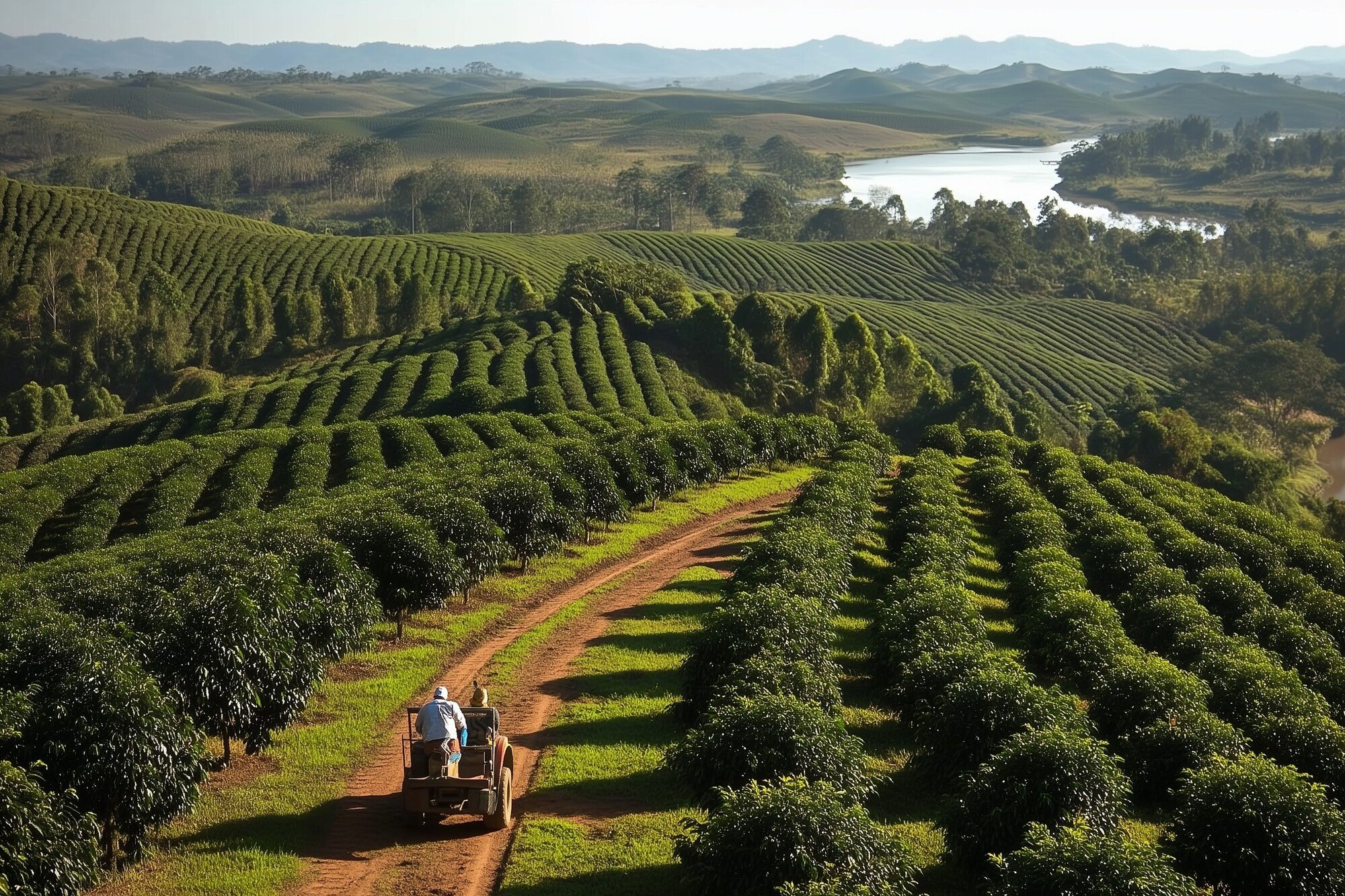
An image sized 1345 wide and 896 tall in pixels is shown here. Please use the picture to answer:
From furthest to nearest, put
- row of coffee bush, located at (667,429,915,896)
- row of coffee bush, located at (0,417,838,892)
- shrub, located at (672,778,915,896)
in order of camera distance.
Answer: row of coffee bush, located at (0,417,838,892), row of coffee bush, located at (667,429,915,896), shrub, located at (672,778,915,896)

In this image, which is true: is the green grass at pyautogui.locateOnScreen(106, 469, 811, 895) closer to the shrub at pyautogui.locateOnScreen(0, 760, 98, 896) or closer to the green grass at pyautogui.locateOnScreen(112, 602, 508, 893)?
the green grass at pyautogui.locateOnScreen(112, 602, 508, 893)

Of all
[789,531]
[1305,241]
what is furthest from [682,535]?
[1305,241]

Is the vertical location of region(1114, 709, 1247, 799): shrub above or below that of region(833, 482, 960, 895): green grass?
above

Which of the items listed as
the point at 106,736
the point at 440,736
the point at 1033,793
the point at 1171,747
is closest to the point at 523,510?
the point at 440,736

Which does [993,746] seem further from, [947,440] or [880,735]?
[947,440]

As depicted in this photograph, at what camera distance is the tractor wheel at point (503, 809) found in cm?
1802

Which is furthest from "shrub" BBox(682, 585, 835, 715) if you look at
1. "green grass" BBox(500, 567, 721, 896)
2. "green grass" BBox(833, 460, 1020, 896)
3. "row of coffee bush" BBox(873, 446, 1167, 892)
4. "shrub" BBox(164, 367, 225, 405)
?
"shrub" BBox(164, 367, 225, 405)

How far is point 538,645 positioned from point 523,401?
38951 mm

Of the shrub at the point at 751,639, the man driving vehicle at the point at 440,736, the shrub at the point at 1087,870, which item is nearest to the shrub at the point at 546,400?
the shrub at the point at 751,639

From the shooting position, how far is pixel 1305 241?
18850cm

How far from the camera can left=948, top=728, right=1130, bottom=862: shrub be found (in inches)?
680

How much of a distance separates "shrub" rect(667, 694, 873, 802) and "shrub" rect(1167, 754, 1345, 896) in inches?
205

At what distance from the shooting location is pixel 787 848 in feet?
48.0

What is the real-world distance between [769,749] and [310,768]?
30.1 feet
